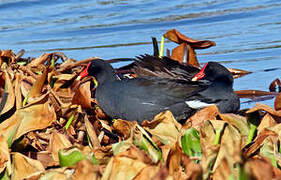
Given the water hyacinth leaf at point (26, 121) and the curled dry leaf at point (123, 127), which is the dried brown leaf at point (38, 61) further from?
the water hyacinth leaf at point (26, 121)

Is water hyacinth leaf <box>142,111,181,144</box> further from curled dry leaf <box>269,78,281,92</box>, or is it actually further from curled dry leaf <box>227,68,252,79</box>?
curled dry leaf <box>227,68,252,79</box>

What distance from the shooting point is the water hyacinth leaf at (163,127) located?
2.77 metres

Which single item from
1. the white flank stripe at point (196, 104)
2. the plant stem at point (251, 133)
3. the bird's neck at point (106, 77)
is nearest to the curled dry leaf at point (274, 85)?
the white flank stripe at point (196, 104)

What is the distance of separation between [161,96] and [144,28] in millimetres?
5181

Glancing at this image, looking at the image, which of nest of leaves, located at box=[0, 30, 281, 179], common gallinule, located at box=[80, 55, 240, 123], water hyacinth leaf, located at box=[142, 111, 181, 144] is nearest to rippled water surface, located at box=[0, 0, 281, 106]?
common gallinule, located at box=[80, 55, 240, 123]

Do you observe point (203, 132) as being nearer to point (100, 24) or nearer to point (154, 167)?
point (154, 167)

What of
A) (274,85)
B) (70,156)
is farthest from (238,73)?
(70,156)

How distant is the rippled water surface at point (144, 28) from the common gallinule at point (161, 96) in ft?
3.88

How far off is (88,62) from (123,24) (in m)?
4.80

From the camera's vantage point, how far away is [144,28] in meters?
9.26

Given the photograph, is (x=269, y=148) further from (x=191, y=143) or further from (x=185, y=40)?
(x=185, y=40)

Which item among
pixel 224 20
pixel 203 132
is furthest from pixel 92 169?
pixel 224 20

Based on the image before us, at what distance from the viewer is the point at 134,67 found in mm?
4699

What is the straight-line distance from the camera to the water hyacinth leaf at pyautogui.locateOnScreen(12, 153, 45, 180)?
95.3 inches
